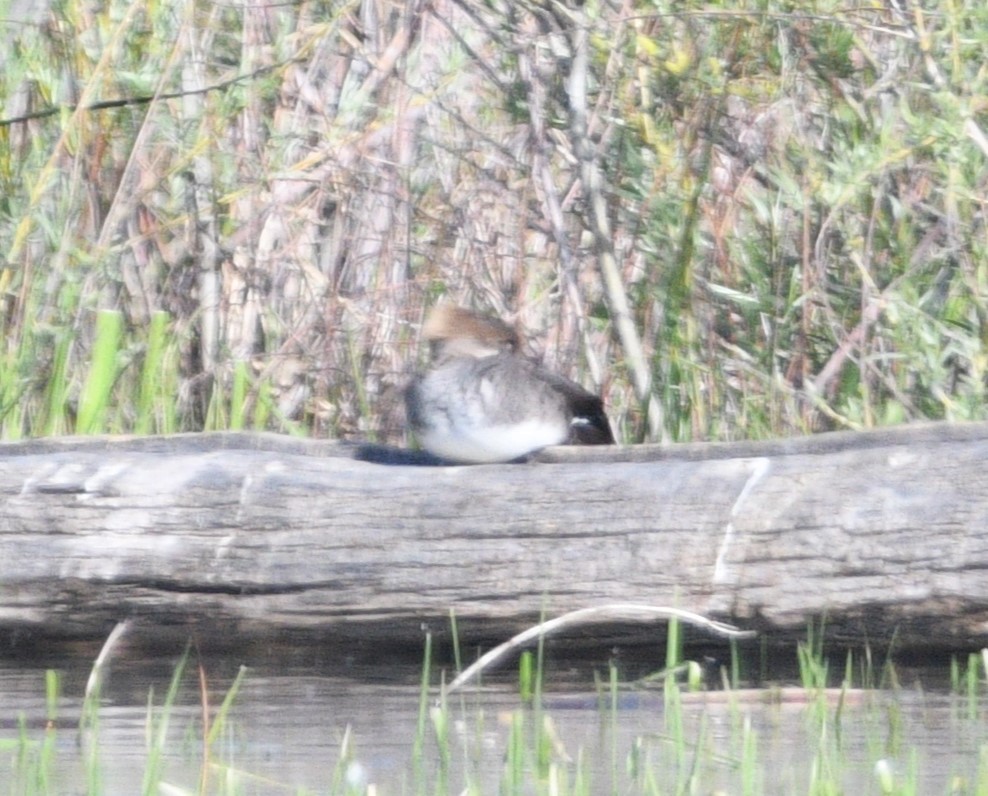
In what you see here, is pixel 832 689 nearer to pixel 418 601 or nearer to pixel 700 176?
pixel 418 601

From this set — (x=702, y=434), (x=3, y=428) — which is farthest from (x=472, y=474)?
(x=3, y=428)

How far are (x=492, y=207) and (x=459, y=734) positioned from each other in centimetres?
247

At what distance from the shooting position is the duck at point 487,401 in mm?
3910

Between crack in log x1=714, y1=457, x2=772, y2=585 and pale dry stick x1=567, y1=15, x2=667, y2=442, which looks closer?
crack in log x1=714, y1=457, x2=772, y2=585

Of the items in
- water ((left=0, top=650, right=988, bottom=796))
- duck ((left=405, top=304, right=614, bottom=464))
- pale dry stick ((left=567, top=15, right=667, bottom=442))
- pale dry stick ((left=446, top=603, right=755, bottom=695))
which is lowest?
water ((left=0, top=650, right=988, bottom=796))

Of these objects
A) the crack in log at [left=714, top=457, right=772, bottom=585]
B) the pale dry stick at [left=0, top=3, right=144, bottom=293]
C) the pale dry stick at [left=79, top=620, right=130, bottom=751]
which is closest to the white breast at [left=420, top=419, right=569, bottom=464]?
the crack in log at [left=714, top=457, right=772, bottom=585]

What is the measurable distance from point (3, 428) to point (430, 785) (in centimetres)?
253

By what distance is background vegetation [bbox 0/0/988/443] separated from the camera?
4562 mm

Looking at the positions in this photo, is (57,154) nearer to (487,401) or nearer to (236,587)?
(487,401)

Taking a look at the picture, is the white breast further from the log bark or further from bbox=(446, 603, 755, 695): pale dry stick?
bbox=(446, 603, 755, 695): pale dry stick

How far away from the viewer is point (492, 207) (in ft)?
17.0

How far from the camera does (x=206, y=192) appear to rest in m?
5.40

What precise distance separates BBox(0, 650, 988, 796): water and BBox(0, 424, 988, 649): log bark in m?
0.12

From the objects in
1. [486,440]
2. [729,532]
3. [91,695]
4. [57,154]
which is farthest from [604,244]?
[91,695]
